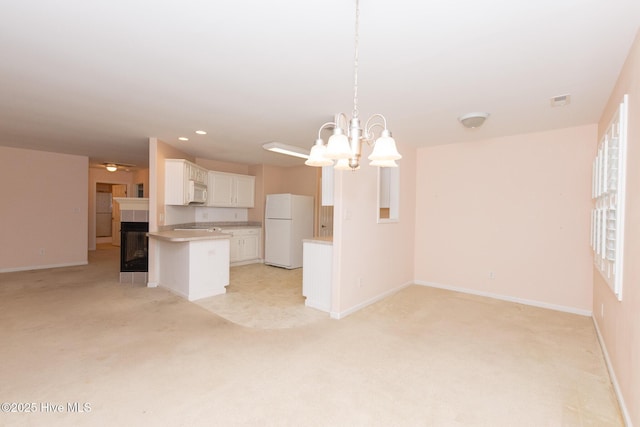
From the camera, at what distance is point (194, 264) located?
412cm

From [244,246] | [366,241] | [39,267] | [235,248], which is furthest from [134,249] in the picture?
[366,241]

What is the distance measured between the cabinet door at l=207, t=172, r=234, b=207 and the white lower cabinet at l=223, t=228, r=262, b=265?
26.0 inches

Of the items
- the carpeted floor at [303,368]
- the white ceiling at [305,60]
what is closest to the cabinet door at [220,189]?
the white ceiling at [305,60]

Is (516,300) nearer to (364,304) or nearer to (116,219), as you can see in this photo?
(364,304)

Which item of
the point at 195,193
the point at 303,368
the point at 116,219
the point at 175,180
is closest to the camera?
the point at 303,368

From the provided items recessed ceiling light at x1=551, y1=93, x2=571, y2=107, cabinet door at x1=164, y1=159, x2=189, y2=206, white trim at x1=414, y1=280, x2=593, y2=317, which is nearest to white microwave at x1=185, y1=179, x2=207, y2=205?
cabinet door at x1=164, y1=159, x2=189, y2=206

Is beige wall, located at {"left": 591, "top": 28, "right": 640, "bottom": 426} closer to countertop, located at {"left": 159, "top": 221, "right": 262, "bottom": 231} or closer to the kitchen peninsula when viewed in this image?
the kitchen peninsula

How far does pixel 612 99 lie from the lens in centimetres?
262

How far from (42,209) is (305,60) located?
6.86 metres

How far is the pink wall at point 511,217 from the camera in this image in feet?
12.2

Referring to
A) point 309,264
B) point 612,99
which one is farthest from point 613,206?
point 309,264

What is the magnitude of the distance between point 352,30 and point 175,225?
4.76m

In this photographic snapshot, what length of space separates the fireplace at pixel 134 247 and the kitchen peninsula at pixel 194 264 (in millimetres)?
469

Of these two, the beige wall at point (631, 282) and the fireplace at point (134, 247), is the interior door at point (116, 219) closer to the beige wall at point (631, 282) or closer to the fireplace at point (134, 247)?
the fireplace at point (134, 247)
